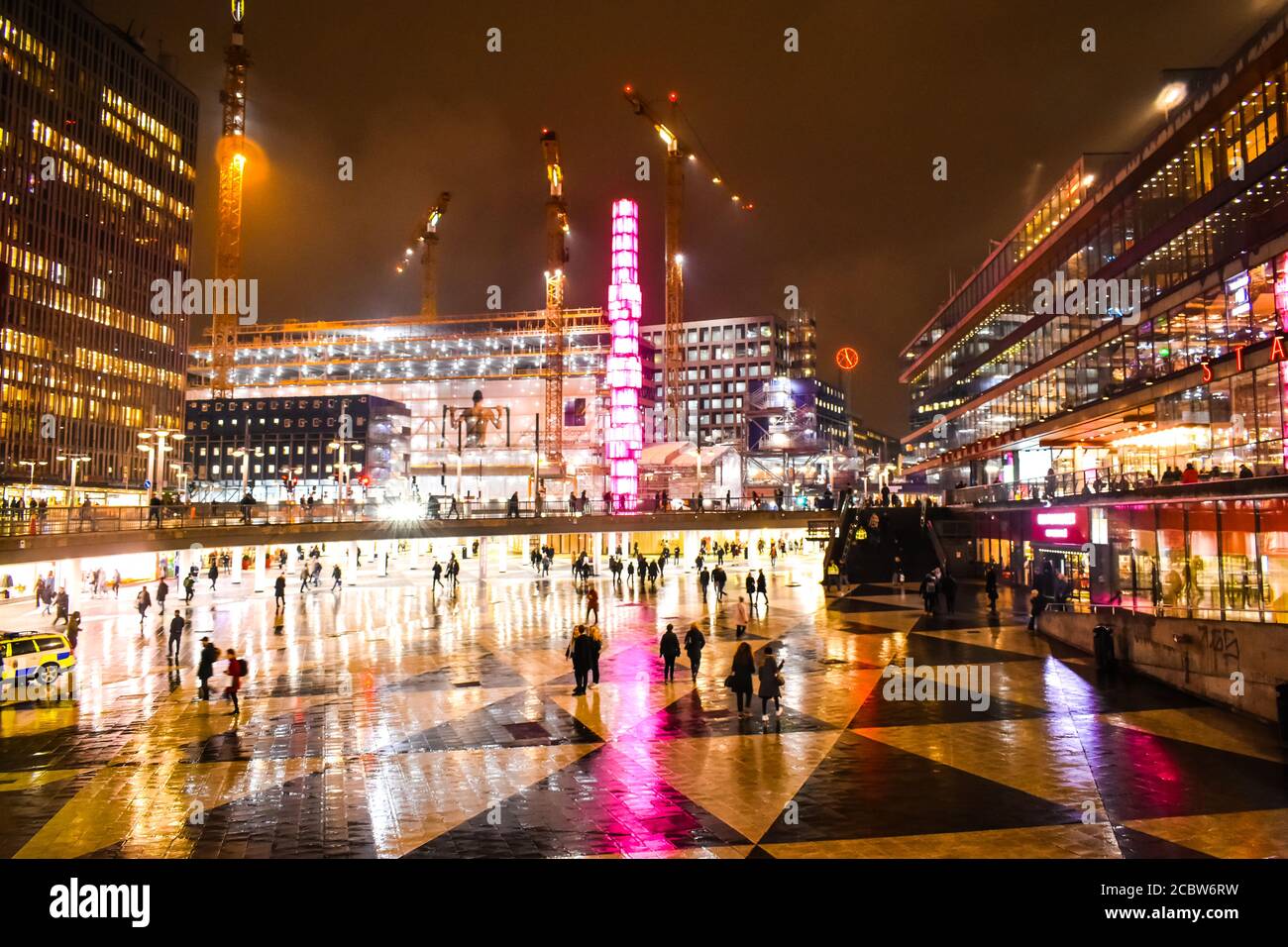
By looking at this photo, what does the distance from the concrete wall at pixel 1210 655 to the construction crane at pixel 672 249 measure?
9150 centimetres

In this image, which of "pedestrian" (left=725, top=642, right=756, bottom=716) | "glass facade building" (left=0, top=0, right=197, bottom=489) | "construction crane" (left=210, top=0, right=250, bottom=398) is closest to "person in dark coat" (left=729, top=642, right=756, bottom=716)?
"pedestrian" (left=725, top=642, right=756, bottom=716)

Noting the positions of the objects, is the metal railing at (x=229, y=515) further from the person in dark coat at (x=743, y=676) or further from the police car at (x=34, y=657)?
the person in dark coat at (x=743, y=676)

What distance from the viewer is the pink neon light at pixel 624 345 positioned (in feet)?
242

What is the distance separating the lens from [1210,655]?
16922mm

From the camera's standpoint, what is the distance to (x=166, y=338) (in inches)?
4205

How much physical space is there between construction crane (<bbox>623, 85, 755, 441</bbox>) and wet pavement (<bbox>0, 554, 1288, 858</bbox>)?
3591 inches

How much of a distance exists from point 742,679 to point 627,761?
139 inches

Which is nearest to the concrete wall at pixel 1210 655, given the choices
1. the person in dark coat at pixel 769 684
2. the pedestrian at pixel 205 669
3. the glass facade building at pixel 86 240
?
the person in dark coat at pixel 769 684

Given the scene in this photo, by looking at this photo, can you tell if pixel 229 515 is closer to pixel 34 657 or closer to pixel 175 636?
pixel 175 636

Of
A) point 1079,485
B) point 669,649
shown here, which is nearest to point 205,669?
point 669,649

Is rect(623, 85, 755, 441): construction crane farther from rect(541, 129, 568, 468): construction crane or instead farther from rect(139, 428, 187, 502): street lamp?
rect(139, 428, 187, 502): street lamp

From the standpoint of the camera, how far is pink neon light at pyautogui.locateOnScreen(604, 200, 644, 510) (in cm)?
7388
